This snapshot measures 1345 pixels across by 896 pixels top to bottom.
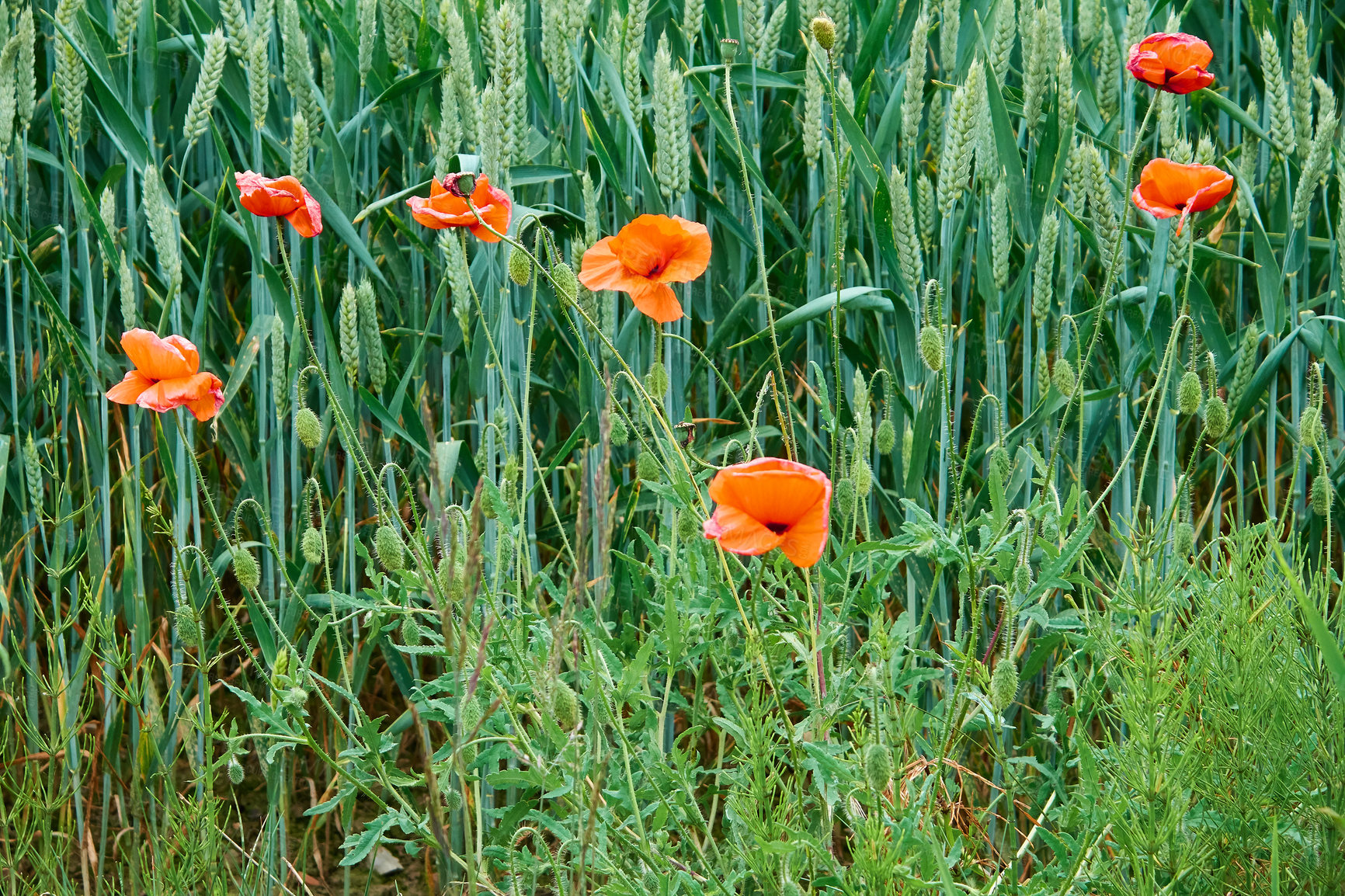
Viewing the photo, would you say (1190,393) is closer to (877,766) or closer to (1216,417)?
(1216,417)

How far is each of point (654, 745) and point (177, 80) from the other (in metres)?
1.21

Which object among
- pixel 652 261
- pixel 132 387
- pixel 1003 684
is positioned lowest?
pixel 1003 684

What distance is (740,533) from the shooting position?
2.68 ft

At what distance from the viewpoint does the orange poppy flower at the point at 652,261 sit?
40.8 inches

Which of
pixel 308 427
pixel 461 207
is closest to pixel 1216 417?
pixel 461 207

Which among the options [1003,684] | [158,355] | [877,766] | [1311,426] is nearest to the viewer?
[877,766]

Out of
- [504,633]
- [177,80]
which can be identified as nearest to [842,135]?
[504,633]

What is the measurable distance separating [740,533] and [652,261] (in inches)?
12.9

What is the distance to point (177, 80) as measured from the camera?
1.66 meters

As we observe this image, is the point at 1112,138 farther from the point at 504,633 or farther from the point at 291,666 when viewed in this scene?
the point at 291,666

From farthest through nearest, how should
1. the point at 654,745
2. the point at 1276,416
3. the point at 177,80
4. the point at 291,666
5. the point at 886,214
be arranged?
1. the point at 177,80
2. the point at 1276,416
3. the point at 886,214
4. the point at 291,666
5. the point at 654,745

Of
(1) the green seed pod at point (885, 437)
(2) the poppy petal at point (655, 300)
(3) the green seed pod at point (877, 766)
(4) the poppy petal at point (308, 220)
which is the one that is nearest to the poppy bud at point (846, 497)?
(1) the green seed pod at point (885, 437)

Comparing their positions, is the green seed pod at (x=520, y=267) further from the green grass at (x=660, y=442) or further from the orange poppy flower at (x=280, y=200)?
the orange poppy flower at (x=280, y=200)

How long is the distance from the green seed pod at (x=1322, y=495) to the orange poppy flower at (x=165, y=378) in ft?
3.67
